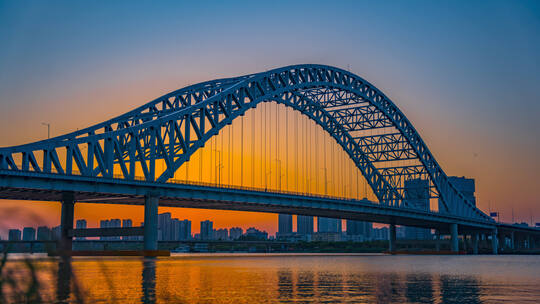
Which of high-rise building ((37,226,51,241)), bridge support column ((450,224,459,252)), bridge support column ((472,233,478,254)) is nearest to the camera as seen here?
high-rise building ((37,226,51,241))

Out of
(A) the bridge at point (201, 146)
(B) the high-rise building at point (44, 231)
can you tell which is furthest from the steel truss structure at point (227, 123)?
(B) the high-rise building at point (44, 231)

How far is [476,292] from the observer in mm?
21875

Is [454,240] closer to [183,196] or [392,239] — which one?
[392,239]

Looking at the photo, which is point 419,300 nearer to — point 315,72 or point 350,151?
point 315,72

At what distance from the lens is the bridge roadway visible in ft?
184

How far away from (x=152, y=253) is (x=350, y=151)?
58.3 m

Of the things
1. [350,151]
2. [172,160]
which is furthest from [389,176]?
[172,160]

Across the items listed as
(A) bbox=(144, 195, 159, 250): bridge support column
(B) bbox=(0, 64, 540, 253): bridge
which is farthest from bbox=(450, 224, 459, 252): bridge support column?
(A) bbox=(144, 195, 159, 250): bridge support column

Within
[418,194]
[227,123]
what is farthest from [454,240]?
[227,123]

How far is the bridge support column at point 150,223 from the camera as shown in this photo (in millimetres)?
64250

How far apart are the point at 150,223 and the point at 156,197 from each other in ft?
9.29

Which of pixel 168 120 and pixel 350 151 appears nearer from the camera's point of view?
pixel 168 120

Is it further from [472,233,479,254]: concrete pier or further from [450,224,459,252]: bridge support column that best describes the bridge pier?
[450,224,459,252]: bridge support column

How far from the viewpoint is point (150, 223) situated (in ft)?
211
